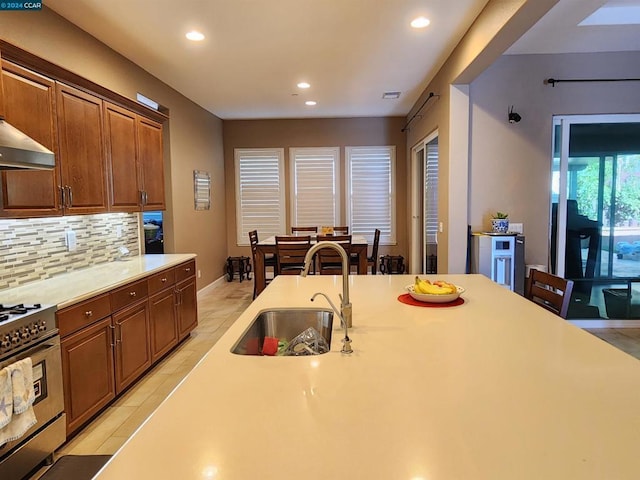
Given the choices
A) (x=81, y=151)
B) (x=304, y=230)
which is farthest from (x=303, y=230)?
(x=81, y=151)

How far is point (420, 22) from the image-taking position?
10.9 feet

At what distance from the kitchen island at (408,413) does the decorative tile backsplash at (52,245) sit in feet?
6.10

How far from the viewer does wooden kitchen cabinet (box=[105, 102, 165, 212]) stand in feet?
10.4

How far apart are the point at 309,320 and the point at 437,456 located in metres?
1.12

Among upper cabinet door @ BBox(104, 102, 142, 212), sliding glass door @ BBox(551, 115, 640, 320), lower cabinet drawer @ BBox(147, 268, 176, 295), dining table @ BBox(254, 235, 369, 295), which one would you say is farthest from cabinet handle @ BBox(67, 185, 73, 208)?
sliding glass door @ BBox(551, 115, 640, 320)

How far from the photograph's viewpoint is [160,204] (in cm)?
394

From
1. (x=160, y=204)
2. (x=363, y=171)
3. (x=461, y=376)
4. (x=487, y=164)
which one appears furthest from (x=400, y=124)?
(x=461, y=376)

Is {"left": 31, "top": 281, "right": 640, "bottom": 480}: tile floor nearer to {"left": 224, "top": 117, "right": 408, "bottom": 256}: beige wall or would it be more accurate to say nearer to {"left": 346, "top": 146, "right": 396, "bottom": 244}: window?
{"left": 346, "top": 146, "right": 396, "bottom": 244}: window

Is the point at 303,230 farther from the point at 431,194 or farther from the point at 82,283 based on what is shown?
the point at 82,283

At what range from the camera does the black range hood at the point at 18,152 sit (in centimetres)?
188

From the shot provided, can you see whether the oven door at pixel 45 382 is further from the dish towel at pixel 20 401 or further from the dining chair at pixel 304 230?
the dining chair at pixel 304 230

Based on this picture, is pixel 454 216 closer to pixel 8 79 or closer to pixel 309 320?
pixel 309 320

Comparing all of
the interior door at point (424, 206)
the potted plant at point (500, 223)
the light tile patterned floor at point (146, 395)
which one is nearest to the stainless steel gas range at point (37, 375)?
the light tile patterned floor at point (146, 395)

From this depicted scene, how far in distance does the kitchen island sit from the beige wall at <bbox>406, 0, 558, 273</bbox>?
7.60 ft
